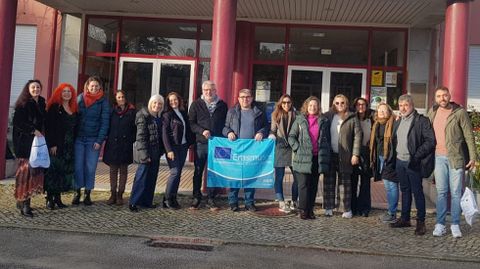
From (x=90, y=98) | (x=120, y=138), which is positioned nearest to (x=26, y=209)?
(x=120, y=138)

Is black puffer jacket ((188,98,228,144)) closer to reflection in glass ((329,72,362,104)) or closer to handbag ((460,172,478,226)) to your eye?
handbag ((460,172,478,226))

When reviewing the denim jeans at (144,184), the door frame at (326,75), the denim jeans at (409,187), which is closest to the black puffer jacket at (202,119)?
the denim jeans at (144,184)

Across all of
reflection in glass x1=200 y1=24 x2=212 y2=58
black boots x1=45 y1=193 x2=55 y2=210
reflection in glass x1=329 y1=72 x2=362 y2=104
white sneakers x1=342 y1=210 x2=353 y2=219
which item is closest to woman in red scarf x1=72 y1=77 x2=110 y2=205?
black boots x1=45 y1=193 x2=55 y2=210

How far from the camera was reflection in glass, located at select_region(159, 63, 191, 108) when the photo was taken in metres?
12.8

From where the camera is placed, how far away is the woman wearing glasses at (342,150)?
7523 mm

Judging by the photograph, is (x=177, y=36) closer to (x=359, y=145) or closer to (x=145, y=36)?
(x=145, y=36)

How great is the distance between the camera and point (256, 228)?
22.7 feet

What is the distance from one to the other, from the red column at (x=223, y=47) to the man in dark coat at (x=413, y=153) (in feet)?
9.25

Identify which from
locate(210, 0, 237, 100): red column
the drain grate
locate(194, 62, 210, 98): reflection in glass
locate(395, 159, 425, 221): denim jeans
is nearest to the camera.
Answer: the drain grate

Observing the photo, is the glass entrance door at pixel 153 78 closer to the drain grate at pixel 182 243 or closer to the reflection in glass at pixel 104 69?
the reflection in glass at pixel 104 69

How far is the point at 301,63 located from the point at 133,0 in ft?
13.5

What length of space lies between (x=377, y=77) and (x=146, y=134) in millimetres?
6769

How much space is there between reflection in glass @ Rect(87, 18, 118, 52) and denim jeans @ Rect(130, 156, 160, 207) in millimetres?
5983

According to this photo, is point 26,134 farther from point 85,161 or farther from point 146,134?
point 146,134
